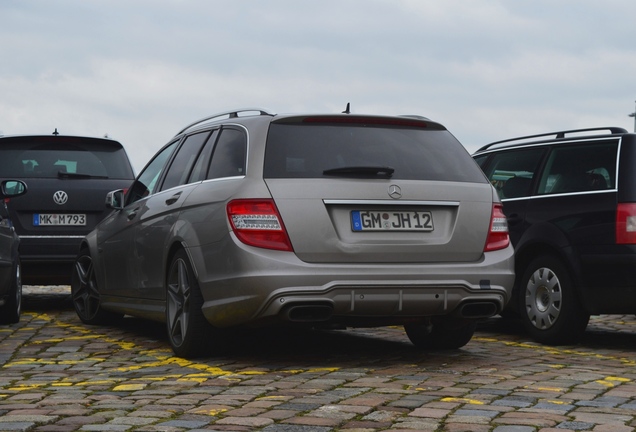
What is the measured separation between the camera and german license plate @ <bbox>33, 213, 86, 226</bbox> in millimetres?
12031

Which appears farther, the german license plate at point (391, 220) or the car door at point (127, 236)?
the car door at point (127, 236)

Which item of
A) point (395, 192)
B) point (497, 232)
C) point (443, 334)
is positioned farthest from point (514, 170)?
point (395, 192)

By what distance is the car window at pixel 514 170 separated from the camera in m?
10.1

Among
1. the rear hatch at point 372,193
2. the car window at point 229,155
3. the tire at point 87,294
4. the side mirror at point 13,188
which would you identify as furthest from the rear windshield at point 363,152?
the side mirror at point 13,188

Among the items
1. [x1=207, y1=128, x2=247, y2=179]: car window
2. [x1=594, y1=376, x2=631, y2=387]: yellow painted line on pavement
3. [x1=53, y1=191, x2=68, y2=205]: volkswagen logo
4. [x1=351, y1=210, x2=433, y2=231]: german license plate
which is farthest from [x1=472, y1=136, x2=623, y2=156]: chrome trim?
[x1=53, y1=191, x2=68, y2=205]: volkswagen logo

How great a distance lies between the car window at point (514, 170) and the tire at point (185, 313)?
11.1 feet

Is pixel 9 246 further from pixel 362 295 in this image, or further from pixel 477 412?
pixel 477 412

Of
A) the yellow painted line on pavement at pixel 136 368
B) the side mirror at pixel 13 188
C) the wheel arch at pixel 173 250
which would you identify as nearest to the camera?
the yellow painted line on pavement at pixel 136 368

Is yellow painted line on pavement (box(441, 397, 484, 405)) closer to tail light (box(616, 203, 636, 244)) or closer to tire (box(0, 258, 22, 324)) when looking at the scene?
tail light (box(616, 203, 636, 244))

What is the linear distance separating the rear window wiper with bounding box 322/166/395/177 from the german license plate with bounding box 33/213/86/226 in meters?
5.42

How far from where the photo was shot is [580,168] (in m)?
9.49

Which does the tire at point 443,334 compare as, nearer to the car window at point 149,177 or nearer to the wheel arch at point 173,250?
the wheel arch at point 173,250

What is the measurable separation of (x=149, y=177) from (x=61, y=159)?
3219 mm

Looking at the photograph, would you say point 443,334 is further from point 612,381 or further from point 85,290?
point 85,290
